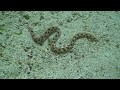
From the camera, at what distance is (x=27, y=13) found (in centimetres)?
633

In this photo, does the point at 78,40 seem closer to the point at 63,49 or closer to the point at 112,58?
the point at 63,49

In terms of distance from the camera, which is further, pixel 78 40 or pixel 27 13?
pixel 27 13

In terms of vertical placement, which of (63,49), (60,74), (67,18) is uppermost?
(67,18)

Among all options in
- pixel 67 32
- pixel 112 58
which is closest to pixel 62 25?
pixel 67 32

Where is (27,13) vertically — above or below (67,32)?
above
